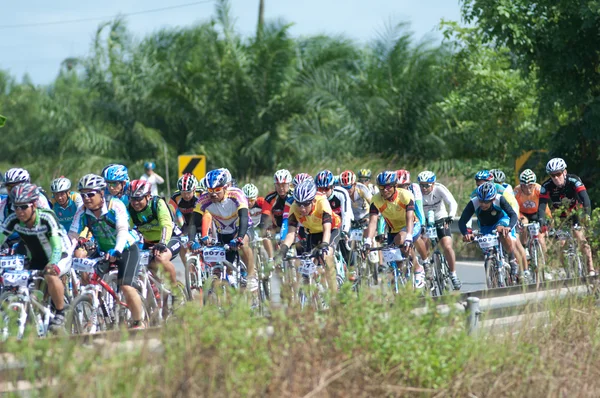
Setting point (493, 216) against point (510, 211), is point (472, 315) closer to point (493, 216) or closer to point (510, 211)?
point (510, 211)

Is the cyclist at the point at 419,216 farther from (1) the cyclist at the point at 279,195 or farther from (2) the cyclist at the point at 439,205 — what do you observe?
(1) the cyclist at the point at 279,195

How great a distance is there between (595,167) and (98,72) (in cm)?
2288

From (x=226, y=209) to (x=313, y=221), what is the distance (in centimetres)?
124

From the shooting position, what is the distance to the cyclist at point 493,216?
43.6 ft

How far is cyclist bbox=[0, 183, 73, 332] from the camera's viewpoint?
9203 millimetres

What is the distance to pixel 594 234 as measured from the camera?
11656 mm

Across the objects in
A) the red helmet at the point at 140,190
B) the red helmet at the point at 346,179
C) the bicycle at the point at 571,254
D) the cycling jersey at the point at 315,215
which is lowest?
the bicycle at the point at 571,254

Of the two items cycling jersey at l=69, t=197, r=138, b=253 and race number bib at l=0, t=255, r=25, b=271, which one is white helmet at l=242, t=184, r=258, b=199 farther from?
race number bib at l=0, t=255, r=25, b=271

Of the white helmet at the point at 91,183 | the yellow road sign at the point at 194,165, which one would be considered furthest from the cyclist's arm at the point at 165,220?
the yellow road sign at the point at 194,165

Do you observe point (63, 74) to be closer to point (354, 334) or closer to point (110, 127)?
point (110, 127)

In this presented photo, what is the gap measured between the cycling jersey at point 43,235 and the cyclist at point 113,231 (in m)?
0.53

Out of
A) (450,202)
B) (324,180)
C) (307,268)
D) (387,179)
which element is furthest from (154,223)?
(450,202)

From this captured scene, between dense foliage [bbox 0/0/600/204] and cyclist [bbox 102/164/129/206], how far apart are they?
52.2 feet

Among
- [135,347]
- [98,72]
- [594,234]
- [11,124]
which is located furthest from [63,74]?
[135,347]
